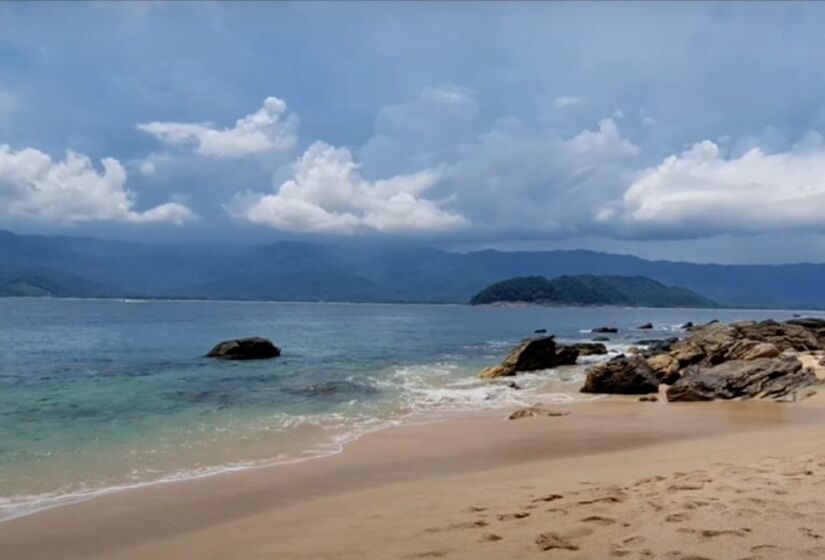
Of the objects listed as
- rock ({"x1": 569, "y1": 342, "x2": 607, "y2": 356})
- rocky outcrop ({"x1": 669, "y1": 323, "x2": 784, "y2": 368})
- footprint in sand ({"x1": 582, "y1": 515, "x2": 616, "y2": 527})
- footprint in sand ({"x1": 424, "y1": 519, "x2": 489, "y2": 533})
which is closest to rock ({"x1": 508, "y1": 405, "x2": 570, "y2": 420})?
footprint in sand ({"x1": 424, "y1": 519, "x2": 489, "y2": 533})

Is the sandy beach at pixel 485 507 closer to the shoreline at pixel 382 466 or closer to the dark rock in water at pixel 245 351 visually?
the shoreline at pixel 382 466

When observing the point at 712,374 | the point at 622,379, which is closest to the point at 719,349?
the point at 712,374

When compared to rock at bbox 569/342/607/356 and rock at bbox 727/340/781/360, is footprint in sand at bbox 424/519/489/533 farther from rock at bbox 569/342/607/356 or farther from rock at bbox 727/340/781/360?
rock at bbox 569/342/607/356

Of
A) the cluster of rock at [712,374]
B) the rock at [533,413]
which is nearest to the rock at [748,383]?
the cluster of rock at [712,374]

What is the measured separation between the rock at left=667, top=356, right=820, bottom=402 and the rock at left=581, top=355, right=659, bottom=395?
1.48 meters

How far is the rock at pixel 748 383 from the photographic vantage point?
21.1m

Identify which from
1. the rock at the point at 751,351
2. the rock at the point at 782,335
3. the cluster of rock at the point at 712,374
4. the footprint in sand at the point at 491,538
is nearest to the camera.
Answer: the footprint in sand at the point at 491,538

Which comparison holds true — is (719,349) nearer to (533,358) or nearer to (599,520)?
(533,358)

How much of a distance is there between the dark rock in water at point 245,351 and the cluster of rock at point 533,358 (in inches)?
600

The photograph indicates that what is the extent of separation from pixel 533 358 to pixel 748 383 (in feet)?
42.2

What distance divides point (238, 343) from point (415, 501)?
32776mm

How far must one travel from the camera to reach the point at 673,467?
1047 centimetres

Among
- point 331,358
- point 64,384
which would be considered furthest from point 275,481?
point 331,358

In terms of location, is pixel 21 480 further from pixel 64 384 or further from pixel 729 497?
pixel 64 384
